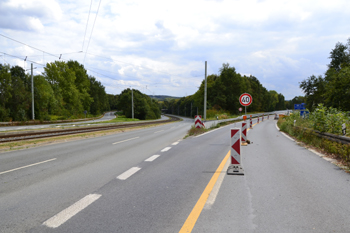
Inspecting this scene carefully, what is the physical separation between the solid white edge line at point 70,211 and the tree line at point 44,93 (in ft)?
146

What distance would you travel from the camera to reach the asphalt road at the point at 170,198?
3406 mm

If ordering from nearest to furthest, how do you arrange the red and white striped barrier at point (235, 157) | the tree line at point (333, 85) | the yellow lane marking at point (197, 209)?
the yellow lane marking at point (197, 209)
the red and white striped barrier at point (235, 157)
the tree line at point (333, 85)

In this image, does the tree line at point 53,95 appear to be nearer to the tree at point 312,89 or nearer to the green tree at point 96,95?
the green tree at point 96,95

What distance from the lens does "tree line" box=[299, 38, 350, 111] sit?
33.8 metres

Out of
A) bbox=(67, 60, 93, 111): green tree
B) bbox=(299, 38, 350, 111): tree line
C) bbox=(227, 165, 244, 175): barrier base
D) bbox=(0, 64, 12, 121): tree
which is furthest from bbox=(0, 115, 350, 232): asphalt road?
bbox=(67, 60, 93, 111): green tree

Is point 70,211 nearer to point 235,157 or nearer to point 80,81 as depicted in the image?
point 235,157

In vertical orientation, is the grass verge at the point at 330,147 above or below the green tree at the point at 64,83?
below

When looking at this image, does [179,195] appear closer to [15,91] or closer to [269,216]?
[269,216]

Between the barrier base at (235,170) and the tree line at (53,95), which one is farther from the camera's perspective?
the tree line at (53,95)

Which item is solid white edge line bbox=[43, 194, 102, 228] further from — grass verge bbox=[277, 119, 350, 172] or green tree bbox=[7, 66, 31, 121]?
green tree bbox=[7, 66, 31, 121]

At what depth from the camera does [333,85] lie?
37.1m

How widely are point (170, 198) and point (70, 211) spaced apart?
1.66 m

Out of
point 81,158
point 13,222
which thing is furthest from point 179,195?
point 81,158

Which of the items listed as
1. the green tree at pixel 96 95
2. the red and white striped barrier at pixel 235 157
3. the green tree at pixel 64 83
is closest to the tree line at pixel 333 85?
the red and white striped barrier at pixel 235 157
